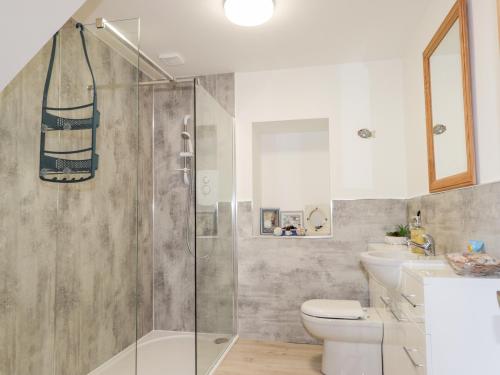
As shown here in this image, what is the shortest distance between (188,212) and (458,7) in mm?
2588

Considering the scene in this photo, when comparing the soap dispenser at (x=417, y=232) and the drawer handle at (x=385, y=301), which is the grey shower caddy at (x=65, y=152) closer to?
the drawer handle at (x=385, y=301)

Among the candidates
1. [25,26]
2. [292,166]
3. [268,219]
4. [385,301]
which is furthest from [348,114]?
[25,26]

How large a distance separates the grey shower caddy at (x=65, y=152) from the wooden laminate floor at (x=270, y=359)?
1682 millimetres

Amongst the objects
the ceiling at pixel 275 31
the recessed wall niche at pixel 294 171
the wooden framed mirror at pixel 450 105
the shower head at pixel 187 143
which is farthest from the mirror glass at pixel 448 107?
the shower head at pixel 187 143

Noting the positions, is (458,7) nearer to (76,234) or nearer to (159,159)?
(76,234)

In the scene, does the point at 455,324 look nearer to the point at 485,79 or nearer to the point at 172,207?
the point at 485,79

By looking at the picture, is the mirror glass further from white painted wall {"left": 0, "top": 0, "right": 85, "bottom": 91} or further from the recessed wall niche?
white painted wall {"left": 0, "top": 0, "right": 85, "bottom": 91}

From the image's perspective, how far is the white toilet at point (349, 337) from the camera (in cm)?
228

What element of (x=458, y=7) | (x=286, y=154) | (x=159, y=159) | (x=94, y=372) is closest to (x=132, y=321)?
(x=94, y=372)

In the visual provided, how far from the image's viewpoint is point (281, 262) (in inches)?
123

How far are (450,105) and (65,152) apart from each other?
200 centimetres

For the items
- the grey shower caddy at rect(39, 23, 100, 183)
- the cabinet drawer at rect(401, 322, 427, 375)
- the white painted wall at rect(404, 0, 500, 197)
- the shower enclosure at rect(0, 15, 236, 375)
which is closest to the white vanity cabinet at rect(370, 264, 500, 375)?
the cabinet drawer at rect(401, 322, 427, 375)

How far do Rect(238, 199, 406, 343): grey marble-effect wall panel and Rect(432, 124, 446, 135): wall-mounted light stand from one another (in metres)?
0.95

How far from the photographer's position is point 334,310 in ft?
7.73
